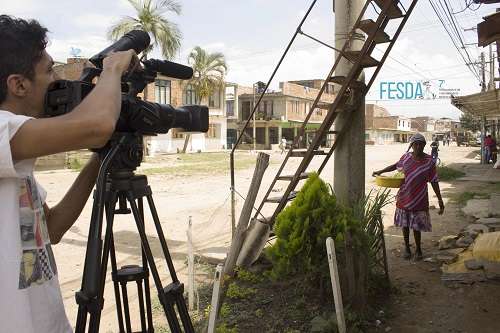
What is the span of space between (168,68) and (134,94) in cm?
17

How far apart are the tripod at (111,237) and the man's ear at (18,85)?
28cm

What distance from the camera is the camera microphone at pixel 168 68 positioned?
137 centimetres

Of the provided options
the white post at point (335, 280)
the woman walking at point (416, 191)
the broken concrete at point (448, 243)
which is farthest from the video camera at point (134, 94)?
the broken concrete at point (448, 243)

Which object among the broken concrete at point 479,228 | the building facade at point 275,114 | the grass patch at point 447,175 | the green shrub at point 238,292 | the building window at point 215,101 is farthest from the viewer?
the building facade at point 275,114

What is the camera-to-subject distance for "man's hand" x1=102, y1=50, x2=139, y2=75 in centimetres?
113

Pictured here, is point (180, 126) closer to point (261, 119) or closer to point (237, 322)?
point (237, 322)

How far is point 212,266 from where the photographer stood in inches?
188

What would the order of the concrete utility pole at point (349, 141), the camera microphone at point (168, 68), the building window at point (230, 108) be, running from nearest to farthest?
the camera microphone at point (168, 68) < the concrete utility pole at point (349, 141) < the building window at point (230, 108)

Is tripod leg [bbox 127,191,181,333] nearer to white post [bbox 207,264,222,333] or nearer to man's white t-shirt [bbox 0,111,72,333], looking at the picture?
man's white t-shirt [bbox 0,111,72,333]

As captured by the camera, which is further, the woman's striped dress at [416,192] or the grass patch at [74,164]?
the grass patch at [74,164]

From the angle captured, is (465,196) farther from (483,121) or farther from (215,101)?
(215,101)

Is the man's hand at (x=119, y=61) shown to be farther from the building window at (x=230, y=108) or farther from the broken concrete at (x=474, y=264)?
the building window at (x=230, y=108)

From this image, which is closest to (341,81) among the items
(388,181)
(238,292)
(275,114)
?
(238,292)

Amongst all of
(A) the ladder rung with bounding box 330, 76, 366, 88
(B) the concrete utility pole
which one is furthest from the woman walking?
(A) the ladder rung with bounding box 330, 76, 366, 88
